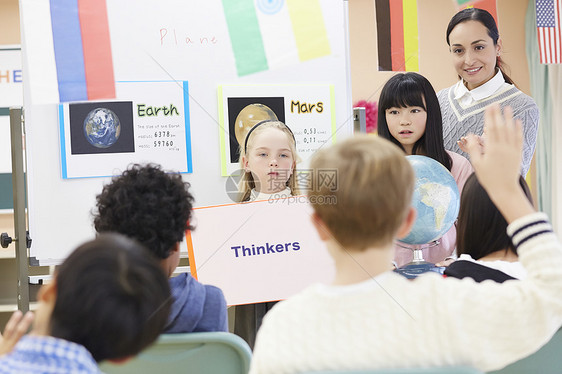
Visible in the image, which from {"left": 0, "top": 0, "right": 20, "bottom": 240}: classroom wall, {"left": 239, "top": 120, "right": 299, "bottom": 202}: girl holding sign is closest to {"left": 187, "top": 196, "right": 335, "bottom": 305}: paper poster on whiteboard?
{"left": 239, "top": 120, "right": 299, "bottom": 202}: girl holding sign

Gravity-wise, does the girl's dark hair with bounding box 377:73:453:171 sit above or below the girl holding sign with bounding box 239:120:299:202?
above

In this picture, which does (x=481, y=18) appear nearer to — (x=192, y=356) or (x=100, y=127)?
(x=100, y=127)

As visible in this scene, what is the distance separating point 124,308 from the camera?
73 centimetres

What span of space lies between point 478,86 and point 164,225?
6.35 ft

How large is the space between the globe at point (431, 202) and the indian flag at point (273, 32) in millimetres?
831

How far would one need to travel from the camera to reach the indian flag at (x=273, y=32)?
232cm

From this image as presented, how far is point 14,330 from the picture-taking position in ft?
2.78

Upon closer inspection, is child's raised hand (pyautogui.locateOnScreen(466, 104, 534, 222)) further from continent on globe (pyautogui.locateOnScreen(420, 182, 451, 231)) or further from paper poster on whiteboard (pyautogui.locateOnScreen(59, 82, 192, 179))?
paper poster on whiteboard (pyautogui.locateOnScreen(59, 82, 192, 179))

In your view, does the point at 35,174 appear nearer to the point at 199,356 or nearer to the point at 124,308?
the point at 199,356

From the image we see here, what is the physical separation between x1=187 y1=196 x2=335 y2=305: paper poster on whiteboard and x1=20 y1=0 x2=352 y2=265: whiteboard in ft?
0.81

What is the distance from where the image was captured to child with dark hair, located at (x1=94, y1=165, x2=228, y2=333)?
3.92 ft

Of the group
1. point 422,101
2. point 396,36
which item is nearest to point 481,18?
point 396,36

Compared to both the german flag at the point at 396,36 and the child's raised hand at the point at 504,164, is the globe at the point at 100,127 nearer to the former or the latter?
the german flag at the point at 396,36

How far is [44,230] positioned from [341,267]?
1.63 metres
